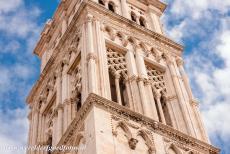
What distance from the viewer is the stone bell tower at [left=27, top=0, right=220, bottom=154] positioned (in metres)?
20.2

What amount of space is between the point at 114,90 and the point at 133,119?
3311 millimetres

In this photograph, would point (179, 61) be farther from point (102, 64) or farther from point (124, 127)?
point (124, 127)

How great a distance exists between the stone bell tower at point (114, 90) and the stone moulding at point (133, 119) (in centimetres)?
4

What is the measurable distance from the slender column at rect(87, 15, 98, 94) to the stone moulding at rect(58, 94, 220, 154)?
919mm

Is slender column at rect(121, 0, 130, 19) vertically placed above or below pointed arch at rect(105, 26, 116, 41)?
above

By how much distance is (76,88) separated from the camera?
79.8 feet

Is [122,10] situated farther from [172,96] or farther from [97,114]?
[97,114]

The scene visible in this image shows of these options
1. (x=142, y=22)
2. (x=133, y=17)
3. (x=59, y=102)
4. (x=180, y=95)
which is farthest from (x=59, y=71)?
(x=142, y=22)

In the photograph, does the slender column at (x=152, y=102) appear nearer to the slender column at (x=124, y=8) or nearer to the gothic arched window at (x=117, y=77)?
the gothic arched window at (x=117, y=77)

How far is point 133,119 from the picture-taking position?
20.9 m

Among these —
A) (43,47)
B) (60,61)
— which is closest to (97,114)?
(60,61)

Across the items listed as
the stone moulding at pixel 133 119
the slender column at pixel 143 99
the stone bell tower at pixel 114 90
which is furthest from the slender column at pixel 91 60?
the slender column at pixel 143 99

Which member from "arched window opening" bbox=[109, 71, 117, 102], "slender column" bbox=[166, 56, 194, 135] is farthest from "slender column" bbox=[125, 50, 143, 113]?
"slender column" bbox=[166, 56, 194, 135]

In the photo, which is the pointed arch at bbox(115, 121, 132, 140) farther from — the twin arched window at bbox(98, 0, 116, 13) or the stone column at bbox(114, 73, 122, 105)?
the twin arched window at bbox(98, 0, 116, 13)
